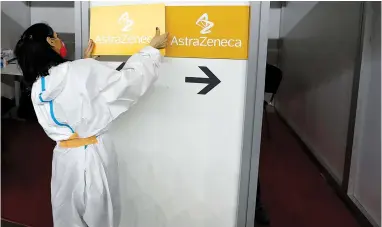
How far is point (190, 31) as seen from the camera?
4.43 feet

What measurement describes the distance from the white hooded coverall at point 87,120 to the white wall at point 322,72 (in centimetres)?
179

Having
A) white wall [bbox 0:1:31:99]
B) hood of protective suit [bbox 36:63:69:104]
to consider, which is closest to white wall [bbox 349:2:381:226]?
hood of protective suit [bbox 36:63:69:104]

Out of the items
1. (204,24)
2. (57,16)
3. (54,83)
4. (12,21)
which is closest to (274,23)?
(57,16)

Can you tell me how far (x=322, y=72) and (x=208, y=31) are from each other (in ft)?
7.32

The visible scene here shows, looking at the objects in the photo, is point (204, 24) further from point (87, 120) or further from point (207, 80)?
point (87, 120)

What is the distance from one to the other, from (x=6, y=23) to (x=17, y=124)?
1.34 meters

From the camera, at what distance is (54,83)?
119 cm

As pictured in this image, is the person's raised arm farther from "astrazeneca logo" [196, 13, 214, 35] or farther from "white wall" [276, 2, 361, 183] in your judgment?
"white wall" [276, 2, 361, 183]

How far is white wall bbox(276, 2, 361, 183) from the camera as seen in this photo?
8.51 feet

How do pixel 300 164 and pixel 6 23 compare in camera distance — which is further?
pixel 6 23

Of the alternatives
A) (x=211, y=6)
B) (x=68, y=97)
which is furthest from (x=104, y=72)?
(x=211, y=6)

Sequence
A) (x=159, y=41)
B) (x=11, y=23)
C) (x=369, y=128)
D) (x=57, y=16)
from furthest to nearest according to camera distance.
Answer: (x=57, y=16)
(x=11, y=23)
(x=369, y=128)
(x=159, y=41)

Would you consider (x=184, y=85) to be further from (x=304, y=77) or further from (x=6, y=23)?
(x=6, y=23)

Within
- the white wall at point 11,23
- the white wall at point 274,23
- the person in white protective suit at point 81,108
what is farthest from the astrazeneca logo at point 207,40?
the white wall at point 274,23
